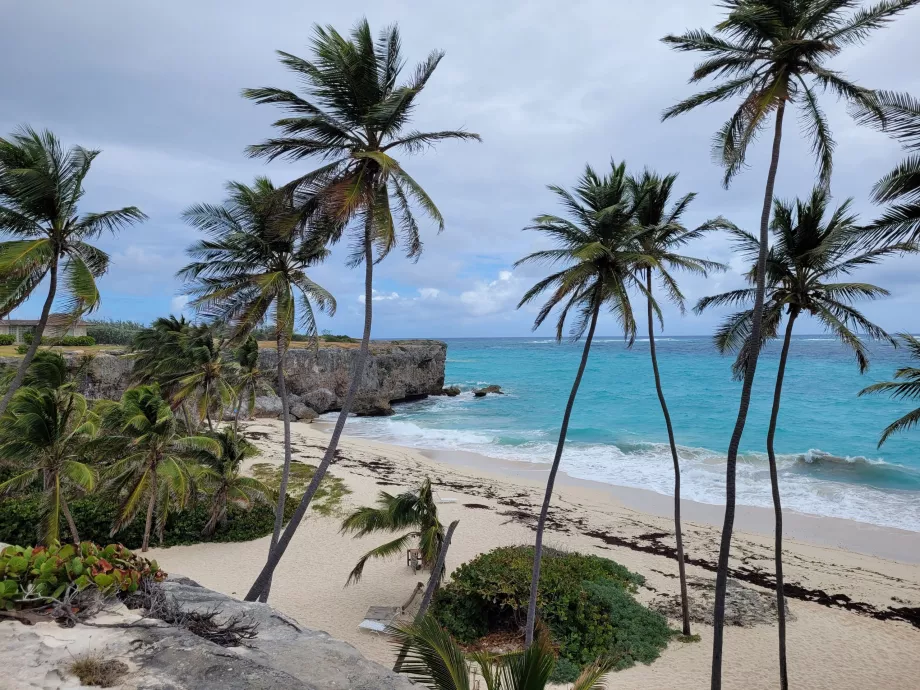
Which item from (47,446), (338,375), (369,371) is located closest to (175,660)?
(47,446)

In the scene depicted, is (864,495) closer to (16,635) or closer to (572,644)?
(572,644)

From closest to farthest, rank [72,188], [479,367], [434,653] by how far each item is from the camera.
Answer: [434,653], [72,188], [479,367]

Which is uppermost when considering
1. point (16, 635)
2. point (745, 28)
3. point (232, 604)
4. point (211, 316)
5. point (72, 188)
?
point (745, 28)

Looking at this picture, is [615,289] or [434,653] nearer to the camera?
[434,653]

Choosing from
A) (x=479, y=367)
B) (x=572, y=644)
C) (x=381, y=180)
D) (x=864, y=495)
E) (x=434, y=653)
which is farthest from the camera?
(x=479, y=367)

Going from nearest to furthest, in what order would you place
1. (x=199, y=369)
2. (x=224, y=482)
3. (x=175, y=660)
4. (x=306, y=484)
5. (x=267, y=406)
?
(x=175, y=660) → (x=224, y=482) → (x=199, y=369) → (x=306, y=484) → (x=267, y=406)

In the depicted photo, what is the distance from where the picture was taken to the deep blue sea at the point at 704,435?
24.5 meters

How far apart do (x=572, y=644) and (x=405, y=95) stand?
10.9 metres

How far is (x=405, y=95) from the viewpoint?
8445mm

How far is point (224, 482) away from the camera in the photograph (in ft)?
52.9

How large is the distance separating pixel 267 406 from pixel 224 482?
26806 mm

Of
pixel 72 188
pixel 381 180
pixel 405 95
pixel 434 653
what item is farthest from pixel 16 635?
pixel 72 188

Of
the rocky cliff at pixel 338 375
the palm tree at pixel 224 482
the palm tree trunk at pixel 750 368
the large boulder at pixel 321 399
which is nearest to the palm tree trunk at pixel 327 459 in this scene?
the palm tree trunk at pixel 750 368

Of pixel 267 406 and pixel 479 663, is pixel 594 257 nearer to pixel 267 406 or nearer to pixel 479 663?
pixel 479 663
